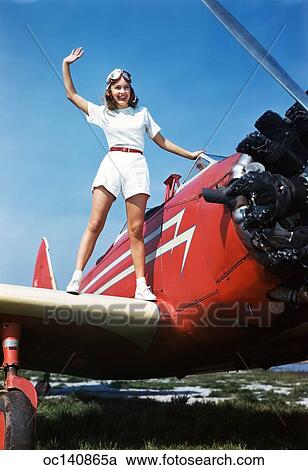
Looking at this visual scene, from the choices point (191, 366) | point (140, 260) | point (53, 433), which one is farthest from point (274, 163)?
point (53, 433)

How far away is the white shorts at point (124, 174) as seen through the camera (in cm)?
Result: 374

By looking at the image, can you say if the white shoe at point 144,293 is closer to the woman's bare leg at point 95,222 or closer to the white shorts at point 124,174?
the woman's bare leg at point 95,222

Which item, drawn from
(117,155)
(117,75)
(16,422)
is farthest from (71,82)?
(16,422)

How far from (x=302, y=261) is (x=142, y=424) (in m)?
3.31

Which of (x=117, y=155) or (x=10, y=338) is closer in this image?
(x=117, y=155)

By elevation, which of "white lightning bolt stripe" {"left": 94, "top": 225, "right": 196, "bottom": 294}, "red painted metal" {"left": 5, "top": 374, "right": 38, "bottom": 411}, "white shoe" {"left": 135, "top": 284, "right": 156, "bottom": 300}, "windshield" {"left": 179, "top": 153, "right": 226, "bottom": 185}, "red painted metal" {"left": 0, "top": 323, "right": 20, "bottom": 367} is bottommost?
"red painted metal" {"left": 5, "top": 374, "right": 38, "bottom": 411}

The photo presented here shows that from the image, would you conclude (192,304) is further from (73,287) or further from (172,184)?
(172,184)

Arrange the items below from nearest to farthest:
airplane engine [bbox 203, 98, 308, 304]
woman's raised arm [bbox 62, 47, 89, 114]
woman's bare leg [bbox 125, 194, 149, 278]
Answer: airplane engine [bbox 203, 98, 308, 304]
woman's raised arm [bbox 62, 47, 89, 114]
woman's bare leg [bbox 125, 194, 149, 278]

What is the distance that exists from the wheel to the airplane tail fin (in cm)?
366

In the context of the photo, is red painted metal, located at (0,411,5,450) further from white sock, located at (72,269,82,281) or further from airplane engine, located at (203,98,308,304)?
airplane engine, located at (203,98,308,304)

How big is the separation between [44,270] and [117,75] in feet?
15.2

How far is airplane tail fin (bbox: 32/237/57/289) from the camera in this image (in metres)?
7.56

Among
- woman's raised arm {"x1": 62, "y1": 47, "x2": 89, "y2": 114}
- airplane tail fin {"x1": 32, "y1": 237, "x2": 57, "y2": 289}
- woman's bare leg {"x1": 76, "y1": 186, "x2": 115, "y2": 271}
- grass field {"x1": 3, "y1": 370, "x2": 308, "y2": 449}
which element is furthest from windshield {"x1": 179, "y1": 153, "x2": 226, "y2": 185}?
airplane tail fin {"x1": 32, "y1": 237, "x2": 57, "y2": 289}

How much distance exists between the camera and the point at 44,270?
7969 millimetres
